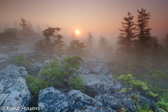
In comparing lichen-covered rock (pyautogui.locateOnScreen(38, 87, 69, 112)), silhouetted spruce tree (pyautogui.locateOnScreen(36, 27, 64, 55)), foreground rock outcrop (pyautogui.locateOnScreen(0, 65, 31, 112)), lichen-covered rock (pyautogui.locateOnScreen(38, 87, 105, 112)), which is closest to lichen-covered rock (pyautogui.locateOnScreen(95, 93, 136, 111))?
lichen-covered rock (pyautogui.locateOnScreen(38, 87, 105, 112))

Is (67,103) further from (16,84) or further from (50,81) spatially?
(16,84)

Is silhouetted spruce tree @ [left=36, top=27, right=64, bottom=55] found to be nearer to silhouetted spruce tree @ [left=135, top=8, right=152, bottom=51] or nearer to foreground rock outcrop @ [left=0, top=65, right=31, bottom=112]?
foreground rock outcrop @ [left=0, top=65, right=31, bottom=112]

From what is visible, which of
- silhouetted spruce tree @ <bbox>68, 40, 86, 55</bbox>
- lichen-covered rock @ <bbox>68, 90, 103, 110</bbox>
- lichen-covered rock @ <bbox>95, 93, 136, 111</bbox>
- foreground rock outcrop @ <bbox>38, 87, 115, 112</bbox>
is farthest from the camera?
silhouetted spruce tree @ <bbox>68, 40, 86, 55</bbox>

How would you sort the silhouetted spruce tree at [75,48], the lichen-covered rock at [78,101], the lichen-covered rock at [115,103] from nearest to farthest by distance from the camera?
the lichen-covered rock at [78,101] → the lichen-covered rock at [115,103] → the silhouetted spruce tree at [75,48]

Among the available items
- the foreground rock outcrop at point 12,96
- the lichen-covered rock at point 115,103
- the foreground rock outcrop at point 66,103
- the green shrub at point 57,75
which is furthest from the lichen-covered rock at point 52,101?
the lichen-covered rock at point 115,103

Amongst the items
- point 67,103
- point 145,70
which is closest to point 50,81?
point 67,103

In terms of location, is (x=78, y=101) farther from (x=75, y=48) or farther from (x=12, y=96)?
(x=75, y=48)

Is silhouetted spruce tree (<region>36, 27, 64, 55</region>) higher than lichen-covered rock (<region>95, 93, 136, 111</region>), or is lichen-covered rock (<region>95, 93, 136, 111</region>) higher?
silhouetted spruce tree (<region>36, 27, 64, 55</region>)

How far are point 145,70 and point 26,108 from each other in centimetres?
2114

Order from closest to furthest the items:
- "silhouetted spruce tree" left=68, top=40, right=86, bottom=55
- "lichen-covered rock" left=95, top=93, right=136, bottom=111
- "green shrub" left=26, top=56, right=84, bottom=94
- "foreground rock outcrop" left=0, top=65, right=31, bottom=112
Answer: "foreground rock outcrop" left=0, top=65, right=31, bottom=112 → "lichen-covered rock" left=95, top=93, right=136, bottom=111 → "green shrub" left=26, top=56, right=84, bottom=94 → "silhouetted spruce tree" left=68, top=40, right=86, bottom=55

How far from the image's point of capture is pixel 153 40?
21.9 meters

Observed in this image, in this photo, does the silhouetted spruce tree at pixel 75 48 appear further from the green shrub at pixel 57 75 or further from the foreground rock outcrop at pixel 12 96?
the foreground rock outcrop at pixel 12 96

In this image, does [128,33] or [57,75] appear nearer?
[57,75]

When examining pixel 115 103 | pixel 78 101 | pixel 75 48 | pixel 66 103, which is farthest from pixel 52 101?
pixel 75 48
